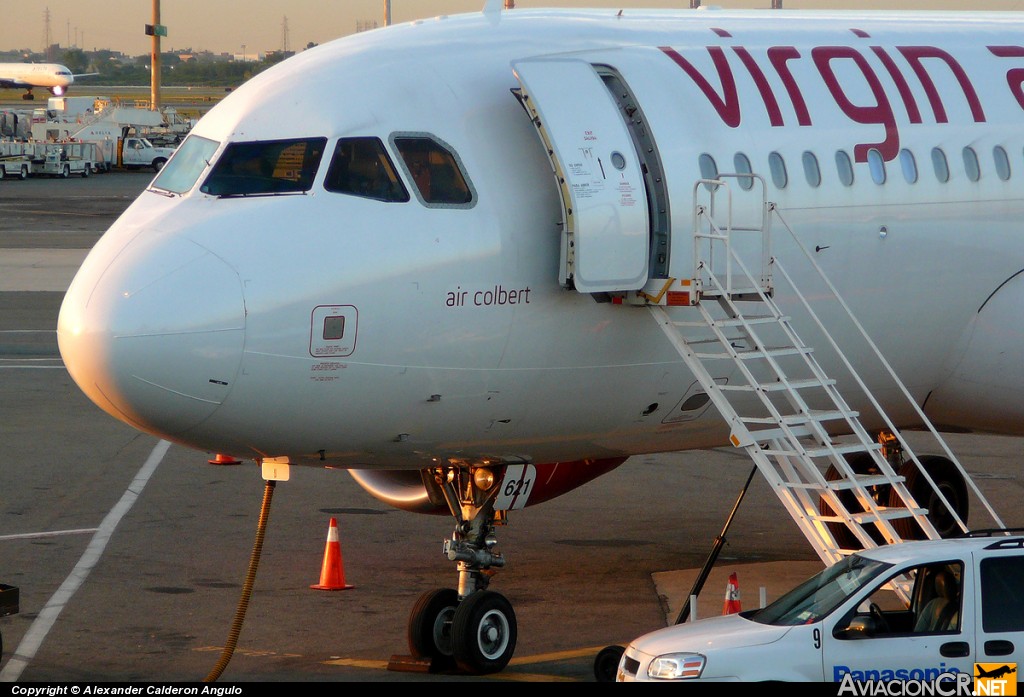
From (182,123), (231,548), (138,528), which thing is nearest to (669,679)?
(231,548)

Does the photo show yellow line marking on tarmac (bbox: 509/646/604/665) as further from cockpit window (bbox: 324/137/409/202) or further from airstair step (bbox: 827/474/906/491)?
Result: cockpit window (bbox: 324/137/409/202)

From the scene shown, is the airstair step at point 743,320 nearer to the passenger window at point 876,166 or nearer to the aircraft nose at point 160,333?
the passenger window at point 876,166

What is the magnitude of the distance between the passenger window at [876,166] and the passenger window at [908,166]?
24 centimetres

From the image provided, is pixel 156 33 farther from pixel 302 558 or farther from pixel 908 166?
pixel 908 166

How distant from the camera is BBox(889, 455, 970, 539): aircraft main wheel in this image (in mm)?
18172

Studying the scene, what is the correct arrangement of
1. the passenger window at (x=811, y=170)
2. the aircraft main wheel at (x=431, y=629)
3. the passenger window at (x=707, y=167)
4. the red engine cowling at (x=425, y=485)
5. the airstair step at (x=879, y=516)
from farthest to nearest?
the red engine cowling at (x=425, y=485)
the passenger window at (x=811, y=170)
the aircraft main wheel at (x=431, y=629)
the passenger window at (x=707, y=167)
the airstair step at (x=879, y=516)

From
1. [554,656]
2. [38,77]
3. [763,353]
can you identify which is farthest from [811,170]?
[38,77]

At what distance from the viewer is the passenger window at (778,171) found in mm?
14203

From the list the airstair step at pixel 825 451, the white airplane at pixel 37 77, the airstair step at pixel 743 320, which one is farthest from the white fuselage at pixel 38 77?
the airstair step at pixel 825 451

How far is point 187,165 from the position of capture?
42.3 feet

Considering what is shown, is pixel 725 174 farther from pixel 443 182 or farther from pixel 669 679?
pixel 669 679

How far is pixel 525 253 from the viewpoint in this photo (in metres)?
12.7

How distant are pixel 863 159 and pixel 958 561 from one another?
16.2ft

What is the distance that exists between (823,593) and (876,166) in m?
4.92
